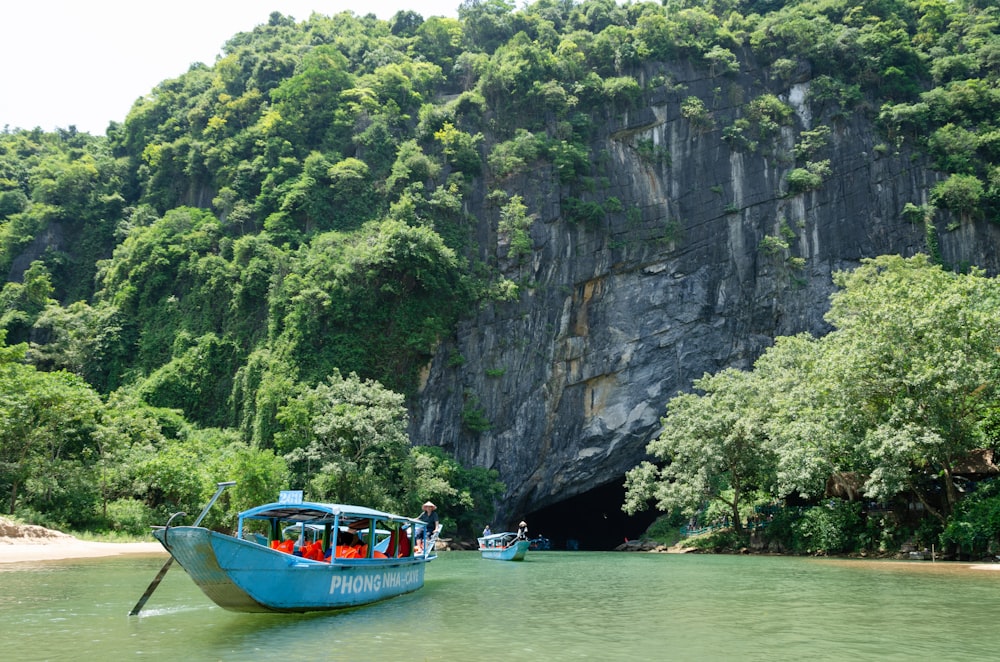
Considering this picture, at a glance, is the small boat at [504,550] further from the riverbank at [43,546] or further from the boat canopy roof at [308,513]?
the boat canopy roof at [308,513]

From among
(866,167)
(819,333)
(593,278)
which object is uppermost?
(866,167)

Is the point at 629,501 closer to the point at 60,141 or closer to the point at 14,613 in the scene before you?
the point at 14,613

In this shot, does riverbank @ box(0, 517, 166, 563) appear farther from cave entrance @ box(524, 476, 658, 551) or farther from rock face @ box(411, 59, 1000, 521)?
cave entrance @ box(524, 476, 658, 551)

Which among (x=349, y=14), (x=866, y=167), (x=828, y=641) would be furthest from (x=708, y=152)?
(x=828, y=641)

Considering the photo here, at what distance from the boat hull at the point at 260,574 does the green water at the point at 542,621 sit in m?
0.26

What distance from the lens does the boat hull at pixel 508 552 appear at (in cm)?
2520

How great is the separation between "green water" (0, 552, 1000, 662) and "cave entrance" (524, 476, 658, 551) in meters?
30.4

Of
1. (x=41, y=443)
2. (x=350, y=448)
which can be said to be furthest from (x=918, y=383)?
(x=41, y=443)

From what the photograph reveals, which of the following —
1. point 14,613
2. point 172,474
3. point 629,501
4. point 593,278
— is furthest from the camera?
point 593,278

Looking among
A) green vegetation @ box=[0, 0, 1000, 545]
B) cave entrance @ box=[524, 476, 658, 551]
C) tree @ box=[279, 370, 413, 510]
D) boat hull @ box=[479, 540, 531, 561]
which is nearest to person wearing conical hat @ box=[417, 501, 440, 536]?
boat hull @ box=[479, 540, 531, 561]

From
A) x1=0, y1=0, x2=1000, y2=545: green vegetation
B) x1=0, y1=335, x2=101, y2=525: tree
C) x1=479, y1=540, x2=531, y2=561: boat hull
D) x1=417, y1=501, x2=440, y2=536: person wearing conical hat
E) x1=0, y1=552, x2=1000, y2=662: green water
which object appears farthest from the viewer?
x1=0, y1=0, x2=1000, y2=545: green vegetation

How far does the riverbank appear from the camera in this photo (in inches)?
764

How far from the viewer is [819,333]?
137 ft

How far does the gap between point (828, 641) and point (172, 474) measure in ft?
82.5
